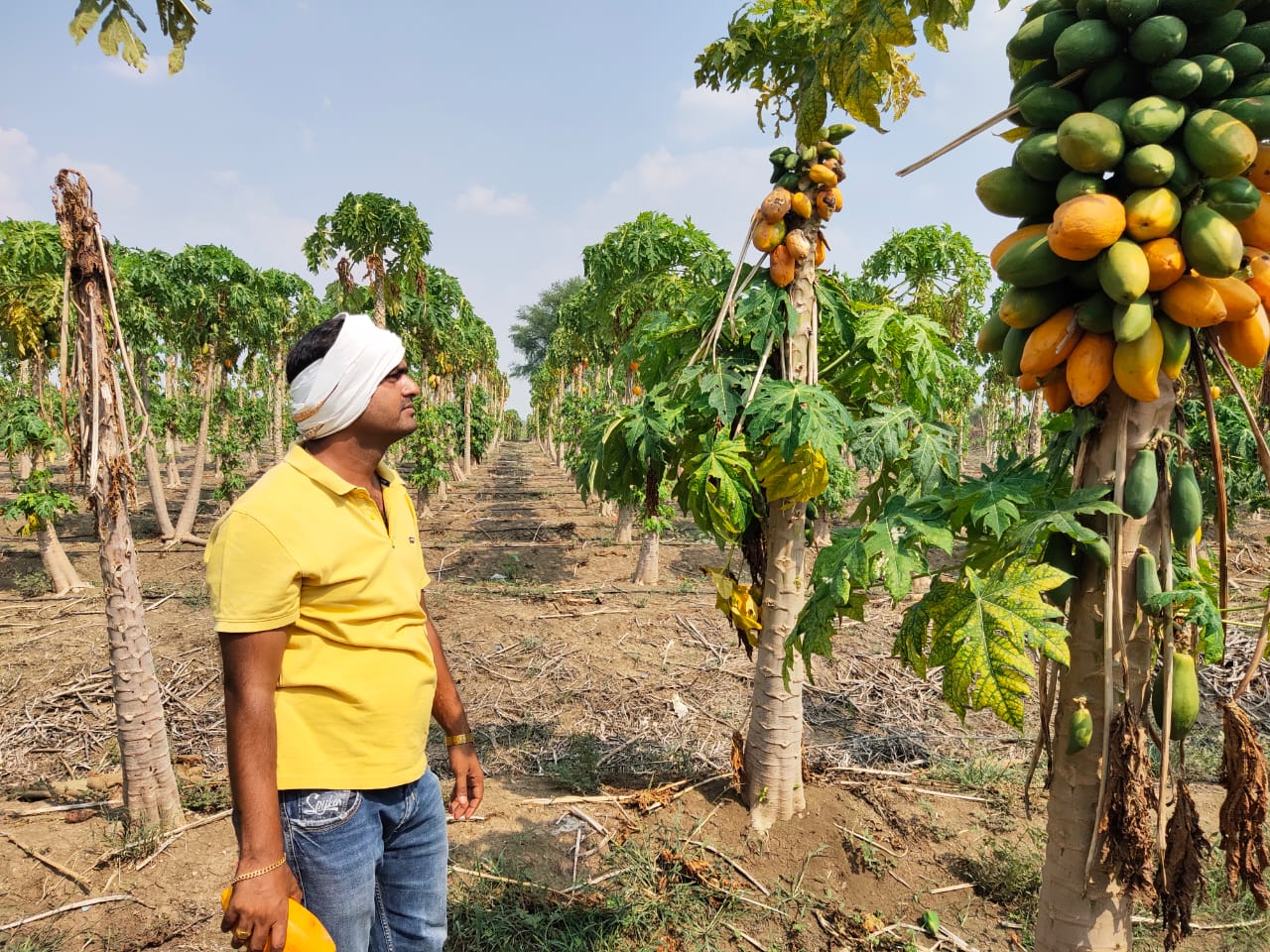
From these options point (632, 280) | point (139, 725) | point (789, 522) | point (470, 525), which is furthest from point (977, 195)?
point (470, 525)

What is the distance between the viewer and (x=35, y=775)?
16.3ft

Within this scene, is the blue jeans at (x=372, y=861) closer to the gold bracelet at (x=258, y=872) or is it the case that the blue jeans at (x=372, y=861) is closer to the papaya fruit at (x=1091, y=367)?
the gold bracelet at (x=258, y=872)

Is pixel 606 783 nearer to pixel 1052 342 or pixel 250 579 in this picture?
pixel 250 579

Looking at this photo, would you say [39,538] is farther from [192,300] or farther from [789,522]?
[789,522]

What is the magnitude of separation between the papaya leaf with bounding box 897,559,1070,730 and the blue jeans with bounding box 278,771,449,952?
1.53 m

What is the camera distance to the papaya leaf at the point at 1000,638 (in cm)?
152

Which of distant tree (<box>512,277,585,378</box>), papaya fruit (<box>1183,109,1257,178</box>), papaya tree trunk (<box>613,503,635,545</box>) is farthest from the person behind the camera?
distant tree (<box>512,277,585,378</box>)

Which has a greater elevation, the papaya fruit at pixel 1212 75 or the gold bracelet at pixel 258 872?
the papaya fruit at pixel 1212 75

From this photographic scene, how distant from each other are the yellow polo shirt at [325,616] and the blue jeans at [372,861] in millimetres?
68

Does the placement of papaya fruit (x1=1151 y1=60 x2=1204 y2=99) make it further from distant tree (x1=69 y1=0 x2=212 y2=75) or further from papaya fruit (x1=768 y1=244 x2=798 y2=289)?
distant tree (x1=69 y1=0 x2=212 y2=75)

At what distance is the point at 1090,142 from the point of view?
143cm

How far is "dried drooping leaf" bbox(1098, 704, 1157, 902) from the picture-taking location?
150 centimetres

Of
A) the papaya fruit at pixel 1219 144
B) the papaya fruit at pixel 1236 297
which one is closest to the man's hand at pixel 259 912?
the papaya fruit at pixel 1236 297

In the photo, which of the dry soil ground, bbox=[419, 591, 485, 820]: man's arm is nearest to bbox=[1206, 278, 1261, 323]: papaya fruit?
bbox=[419, 591, 485, 820]: man's arm
